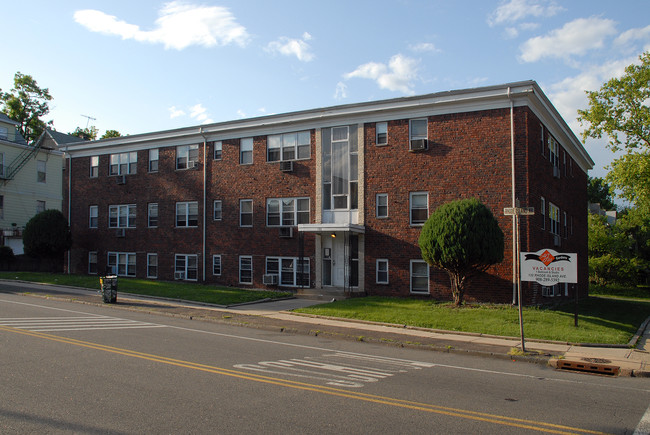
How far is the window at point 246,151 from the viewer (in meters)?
27.8

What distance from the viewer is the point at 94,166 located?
33969mm

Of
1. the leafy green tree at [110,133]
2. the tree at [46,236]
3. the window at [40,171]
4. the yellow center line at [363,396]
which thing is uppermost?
the leafy green tree at [110,133]

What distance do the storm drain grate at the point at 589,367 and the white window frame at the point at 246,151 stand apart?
64.3 feet

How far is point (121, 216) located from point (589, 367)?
2817cm

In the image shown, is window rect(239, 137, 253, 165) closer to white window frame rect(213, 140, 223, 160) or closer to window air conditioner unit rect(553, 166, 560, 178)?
white window frame rect(213, 140, 223, 160)

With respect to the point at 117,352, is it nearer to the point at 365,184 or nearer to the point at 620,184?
the point at 365,184

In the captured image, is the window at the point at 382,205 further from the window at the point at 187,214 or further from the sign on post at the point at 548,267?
the window at the point at 187,214

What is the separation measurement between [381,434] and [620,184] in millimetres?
29134

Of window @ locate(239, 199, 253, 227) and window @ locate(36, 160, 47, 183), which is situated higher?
window @ locate(36, 160, 47, 183)

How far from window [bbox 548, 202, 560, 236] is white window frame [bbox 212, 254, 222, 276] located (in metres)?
16.6

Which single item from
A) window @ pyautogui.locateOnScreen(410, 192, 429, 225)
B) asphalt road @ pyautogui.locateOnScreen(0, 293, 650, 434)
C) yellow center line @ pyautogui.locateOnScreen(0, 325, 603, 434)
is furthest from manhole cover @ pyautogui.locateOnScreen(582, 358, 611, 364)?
window @ pyautogui.locateOnScreen(410, 192, 429, 225)

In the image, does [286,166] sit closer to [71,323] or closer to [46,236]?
[71,323]

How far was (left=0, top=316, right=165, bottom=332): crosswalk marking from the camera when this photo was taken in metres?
13.8

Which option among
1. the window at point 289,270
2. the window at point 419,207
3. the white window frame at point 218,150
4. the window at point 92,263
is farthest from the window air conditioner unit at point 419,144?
the window at point 92,263
